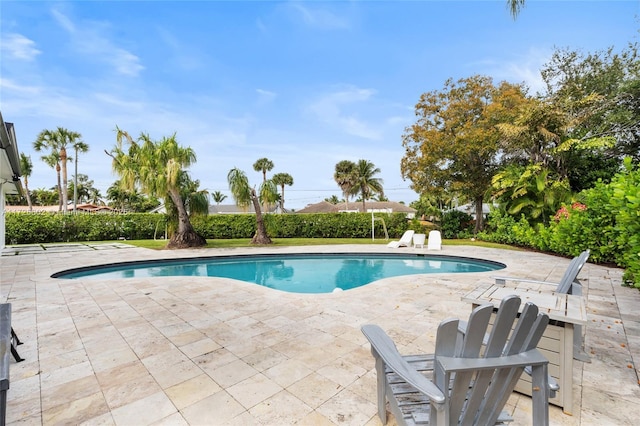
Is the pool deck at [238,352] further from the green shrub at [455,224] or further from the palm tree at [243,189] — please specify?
the green shrub at [455,224]

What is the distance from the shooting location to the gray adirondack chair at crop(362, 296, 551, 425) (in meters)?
1.36

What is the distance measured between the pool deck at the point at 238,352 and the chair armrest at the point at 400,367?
2.31 feet

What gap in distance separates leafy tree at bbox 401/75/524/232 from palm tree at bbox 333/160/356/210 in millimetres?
18666

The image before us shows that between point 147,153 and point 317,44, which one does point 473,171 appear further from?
point 147,153

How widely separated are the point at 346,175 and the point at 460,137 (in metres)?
22.1

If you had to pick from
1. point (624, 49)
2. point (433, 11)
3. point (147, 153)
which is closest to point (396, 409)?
point (433, 11)

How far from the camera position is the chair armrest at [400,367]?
131 cm

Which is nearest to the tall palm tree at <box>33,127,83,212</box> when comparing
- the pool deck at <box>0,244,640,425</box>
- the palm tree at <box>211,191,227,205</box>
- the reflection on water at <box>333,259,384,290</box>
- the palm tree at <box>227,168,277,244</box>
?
the palm tree at <box>227,168,277,244</box>

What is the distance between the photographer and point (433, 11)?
9.16 meters

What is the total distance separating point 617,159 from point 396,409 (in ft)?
60.1

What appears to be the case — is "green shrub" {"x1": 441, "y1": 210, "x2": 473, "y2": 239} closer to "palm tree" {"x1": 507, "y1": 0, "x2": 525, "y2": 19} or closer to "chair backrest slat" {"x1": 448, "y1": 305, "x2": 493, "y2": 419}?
"palm tree" {"x1": 507, "y1": 0, "x2": 525, "y2": 19}

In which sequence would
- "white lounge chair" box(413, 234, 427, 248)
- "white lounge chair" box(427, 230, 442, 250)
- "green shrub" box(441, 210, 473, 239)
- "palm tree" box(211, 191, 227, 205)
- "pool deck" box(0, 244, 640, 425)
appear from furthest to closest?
"palm tree" box(211, 191, 227, 205), "green shrub" box(441, 210, 473, 239), "white lounge chair" box(413, 234, 427, 248), "white lounge chair" box(427, 230, 442, 250), "pool deck" box(0, 244, 640, 425)

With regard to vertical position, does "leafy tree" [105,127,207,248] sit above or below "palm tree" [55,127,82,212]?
below

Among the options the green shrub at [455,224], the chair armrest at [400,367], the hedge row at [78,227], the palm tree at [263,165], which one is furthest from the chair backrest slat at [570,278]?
the palm tree at [263,165]
